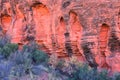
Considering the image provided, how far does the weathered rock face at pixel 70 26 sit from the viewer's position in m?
14.7

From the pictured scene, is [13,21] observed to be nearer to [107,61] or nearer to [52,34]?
[52,34]

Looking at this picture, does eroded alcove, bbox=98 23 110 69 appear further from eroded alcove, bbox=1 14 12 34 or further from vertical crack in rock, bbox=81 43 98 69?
eroded alcove, bbox=1 14 12 34

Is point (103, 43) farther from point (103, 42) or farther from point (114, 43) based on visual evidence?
point (114, 43)

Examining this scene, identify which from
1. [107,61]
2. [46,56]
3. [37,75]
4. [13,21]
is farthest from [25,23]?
[107,61]

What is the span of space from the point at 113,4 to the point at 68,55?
3244mm

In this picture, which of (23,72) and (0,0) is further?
(0,0)

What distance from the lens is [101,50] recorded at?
15195 millimetres

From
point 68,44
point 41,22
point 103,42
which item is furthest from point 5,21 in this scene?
point 103,42

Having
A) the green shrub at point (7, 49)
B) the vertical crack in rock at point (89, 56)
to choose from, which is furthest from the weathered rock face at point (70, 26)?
the green shrub at point (7, 49)

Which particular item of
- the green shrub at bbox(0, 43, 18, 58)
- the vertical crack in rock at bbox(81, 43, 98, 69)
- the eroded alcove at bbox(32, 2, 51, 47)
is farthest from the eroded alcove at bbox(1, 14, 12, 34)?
the vertical crack in rock at bbox(81, 43, 98, 69)

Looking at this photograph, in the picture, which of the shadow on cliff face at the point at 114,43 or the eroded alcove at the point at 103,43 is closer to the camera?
the shadow on cliff face at the point at 114,43

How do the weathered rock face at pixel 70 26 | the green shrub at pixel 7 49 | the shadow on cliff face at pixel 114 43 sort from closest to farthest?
the shadow on cliff face at pixel 114 43, the weathered rock face at pixel 70 26, the green shrub at pixel 7 49

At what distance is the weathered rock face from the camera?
580 inches

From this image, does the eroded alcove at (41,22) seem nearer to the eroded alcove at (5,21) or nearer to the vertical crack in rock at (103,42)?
the eroded alcove at (5,21)
